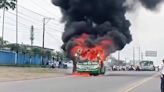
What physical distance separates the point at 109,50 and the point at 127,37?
14.5ft

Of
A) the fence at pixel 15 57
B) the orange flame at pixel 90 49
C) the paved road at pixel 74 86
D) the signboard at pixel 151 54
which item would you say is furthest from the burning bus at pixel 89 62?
the signboard at pixel 151 54

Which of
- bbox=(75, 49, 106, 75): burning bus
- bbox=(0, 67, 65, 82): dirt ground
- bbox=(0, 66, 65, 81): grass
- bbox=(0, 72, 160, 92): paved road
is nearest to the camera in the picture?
bbox=(0, 72, 160, 92): paved road

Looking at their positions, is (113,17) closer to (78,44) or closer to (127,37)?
(127,37)

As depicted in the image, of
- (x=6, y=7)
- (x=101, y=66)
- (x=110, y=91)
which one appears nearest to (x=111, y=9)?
(x=101, y=66)

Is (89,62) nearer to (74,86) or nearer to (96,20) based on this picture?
(96,20)

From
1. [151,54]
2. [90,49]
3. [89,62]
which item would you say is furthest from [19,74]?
[151,54]

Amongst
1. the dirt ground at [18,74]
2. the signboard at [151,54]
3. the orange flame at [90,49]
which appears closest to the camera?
the dirt ground at [18,74]

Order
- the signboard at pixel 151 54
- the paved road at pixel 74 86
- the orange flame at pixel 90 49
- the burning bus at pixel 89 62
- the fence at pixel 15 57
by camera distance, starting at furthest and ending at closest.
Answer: the signboard at pixel 151 54, the fence at pixel 15 57, the orange flame at pixel 90 49, the burning bus at pixel 89 62, the paved road at pixel 74 86

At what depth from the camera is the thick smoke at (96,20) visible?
57844 mm

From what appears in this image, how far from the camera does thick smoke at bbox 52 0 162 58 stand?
57.8 metres

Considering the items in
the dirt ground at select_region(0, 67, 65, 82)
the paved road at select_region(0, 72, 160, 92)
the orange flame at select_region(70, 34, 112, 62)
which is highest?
the orange flame at select_region(70, 34, 112, 62)

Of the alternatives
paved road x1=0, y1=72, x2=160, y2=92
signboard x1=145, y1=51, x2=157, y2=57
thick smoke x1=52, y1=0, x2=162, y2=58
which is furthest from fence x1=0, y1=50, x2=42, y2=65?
signboard x1=145, y1=51, x2=157, y2=57

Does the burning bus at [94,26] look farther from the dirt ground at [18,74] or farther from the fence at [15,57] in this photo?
the fence at [15,57]

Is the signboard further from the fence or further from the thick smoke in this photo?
the thick smoke
